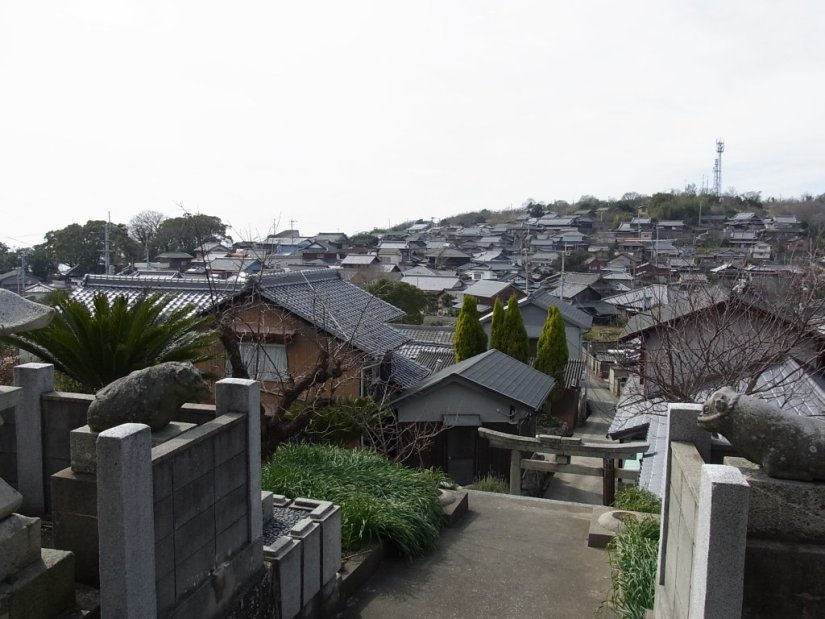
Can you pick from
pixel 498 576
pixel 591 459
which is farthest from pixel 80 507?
pixel 591 459

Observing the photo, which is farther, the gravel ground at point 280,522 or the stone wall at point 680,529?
the gravel ground at point 280,522

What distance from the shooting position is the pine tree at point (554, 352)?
83.0 ft

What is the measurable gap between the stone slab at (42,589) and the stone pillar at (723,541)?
388cm

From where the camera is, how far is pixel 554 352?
2528cm

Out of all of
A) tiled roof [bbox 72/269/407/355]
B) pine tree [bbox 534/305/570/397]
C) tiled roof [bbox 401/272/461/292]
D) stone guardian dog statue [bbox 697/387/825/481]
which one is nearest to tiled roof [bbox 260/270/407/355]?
tiled roof [bbox 72/269/407/355]

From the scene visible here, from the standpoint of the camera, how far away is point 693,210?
309ft

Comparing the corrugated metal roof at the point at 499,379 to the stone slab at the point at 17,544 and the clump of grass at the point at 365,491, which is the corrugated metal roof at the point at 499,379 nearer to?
the clump of grass at the point at 365,491

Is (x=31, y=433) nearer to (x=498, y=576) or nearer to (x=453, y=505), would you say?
(x=498, y=576)

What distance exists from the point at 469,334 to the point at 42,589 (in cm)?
2054

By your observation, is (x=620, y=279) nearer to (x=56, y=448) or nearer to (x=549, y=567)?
(x=549, y=567)

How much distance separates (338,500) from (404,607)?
1.54 m

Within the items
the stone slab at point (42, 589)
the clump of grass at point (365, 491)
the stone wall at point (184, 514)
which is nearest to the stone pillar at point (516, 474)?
the clump of grass at point (365, 491)

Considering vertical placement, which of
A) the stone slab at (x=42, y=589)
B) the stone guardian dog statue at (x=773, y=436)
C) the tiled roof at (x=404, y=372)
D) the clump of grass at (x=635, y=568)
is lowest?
the tiled roof at (x=404, y=372)

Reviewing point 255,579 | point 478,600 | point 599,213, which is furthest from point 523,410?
point 599,213
